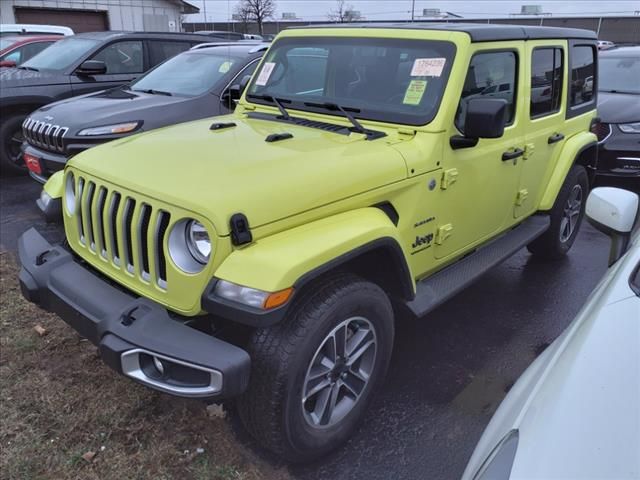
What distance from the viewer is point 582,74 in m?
4.58

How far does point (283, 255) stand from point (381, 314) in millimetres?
707

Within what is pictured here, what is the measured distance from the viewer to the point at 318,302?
229 cm

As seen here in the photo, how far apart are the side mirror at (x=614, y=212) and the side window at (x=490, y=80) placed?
0.87m

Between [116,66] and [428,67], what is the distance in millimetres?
5925

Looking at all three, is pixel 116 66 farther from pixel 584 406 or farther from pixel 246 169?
pixel 584 406

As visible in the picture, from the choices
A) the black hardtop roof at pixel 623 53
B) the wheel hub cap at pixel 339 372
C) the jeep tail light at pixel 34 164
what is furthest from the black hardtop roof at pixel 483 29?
the black hardtop roof at pixel 623 53

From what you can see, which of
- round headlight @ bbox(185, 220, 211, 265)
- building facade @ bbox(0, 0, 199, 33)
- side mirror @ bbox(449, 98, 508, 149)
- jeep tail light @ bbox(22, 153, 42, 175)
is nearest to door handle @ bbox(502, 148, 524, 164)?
side mirror @ bbox(449, 98, 508, 149)

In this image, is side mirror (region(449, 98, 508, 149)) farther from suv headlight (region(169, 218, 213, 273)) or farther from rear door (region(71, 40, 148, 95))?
rear door (region(71, 40, 148, 95))

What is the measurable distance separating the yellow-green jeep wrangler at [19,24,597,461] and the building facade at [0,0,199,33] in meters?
17.4

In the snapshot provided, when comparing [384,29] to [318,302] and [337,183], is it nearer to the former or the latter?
[337,183]

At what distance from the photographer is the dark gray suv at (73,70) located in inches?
271

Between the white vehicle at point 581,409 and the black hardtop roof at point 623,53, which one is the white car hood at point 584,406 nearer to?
the white vehicle at point 581,409

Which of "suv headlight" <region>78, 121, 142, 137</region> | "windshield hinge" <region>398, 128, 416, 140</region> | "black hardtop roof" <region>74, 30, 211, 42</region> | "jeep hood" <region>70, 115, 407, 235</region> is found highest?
"black hardtop roof" <region>74, 30, 211, 42</region>

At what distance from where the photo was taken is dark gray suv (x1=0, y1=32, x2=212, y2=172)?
22.6 feet
